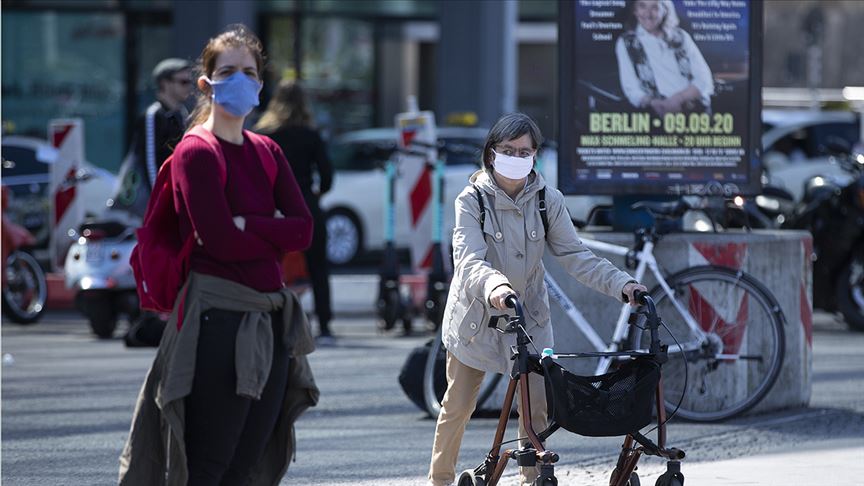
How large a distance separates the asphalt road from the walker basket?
1686 mm

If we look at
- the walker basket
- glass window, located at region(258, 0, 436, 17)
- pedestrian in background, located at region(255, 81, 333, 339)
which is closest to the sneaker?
pedestrian in background, located at region(255, 81, 333, 339)

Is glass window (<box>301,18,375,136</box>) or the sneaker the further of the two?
glass window (<box>301,18,375,136</box>)

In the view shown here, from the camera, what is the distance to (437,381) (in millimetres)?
8422

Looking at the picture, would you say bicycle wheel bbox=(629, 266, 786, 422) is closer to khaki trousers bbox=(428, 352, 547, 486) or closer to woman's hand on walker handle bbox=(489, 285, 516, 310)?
khaki trousers bbox=(428, 352, 547, 486)

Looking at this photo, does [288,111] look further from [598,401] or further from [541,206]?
[598,401]

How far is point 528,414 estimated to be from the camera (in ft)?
17.6

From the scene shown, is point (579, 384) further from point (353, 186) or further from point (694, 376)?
point (353, 186)

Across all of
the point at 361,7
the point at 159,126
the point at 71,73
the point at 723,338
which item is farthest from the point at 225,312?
the point at 361,7

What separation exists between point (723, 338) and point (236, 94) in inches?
162

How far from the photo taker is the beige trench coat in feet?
19.6

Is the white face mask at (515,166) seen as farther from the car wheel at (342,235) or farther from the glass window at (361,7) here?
the glass window at (361,7)

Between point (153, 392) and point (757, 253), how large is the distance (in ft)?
14.5

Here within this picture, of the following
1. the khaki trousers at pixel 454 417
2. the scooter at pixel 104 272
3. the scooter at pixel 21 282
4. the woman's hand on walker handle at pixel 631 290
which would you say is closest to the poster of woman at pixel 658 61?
the khaki trousers at pixel 454 417

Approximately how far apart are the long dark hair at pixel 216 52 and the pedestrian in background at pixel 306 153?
636cm
